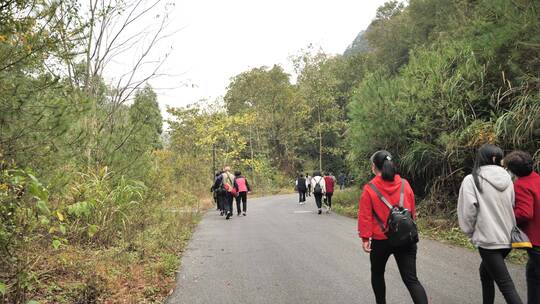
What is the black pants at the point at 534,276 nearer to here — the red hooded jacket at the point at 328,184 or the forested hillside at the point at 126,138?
the forested hillside at the point at 126,138

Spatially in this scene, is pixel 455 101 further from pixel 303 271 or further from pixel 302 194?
pixel 302 194

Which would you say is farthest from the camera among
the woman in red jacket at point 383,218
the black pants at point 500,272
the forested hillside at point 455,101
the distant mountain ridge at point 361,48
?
the distant mountain ridge at point 361,48

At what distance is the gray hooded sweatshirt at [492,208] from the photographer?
11.9 ft

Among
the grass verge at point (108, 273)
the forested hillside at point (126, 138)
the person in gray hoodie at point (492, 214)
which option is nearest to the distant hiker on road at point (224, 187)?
the forested hillside at point (126, 138)

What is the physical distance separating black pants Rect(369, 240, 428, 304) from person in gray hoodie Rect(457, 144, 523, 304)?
57cm

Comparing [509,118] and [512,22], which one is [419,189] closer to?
[509,118]

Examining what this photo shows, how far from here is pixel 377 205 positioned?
3.88 metres

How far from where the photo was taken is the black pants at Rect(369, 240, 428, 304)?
3.75 m

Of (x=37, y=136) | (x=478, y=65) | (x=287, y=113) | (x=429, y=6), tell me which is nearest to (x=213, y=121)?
(x=287, y=113)

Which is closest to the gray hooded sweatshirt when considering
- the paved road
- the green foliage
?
the paved road

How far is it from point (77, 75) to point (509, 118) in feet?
30.1

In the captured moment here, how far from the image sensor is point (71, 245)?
6969 mm

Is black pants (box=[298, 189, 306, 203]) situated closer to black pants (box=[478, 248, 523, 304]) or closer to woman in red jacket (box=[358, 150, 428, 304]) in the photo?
woman in red jacket (box=[358, 150, 428, 304])

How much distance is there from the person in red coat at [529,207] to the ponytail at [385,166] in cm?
104
